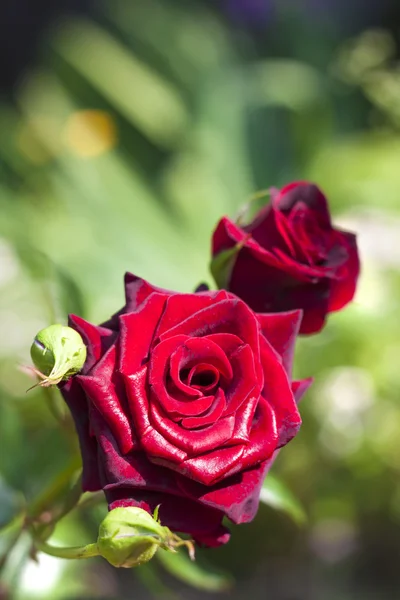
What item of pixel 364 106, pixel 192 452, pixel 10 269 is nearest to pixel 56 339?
pixel 192 452

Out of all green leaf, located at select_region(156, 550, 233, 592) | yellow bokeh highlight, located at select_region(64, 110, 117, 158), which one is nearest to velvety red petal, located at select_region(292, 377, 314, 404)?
green leaf, located at select_region(156, 550, 233, 592)

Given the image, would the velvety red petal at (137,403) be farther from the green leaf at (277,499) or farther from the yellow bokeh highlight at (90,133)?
the yellow bokeh highlight at (90,133)

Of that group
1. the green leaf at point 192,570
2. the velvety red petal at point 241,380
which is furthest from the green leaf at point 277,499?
the velvety red petal at point 241,380

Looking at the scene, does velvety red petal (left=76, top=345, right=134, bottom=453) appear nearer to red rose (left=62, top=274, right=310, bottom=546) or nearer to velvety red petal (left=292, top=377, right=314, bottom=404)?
red rose (left=62, top=274, right=310, bottom=546)

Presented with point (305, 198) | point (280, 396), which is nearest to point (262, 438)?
point (280, 396)

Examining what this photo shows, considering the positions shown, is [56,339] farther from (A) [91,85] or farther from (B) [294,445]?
(A) [91,85]

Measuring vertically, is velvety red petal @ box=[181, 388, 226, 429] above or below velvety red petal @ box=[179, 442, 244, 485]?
above

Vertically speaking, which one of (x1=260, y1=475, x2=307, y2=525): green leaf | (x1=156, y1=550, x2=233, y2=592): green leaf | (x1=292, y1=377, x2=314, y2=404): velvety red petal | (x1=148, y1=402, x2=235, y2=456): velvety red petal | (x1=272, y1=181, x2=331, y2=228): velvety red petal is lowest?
(x1=156, y1=550, x2=233, y2=592): green leaf

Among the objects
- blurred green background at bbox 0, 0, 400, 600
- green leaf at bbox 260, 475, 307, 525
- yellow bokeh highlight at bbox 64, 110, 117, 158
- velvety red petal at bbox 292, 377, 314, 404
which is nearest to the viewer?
velvety red petal at bbox 292, 377, 314, 404
